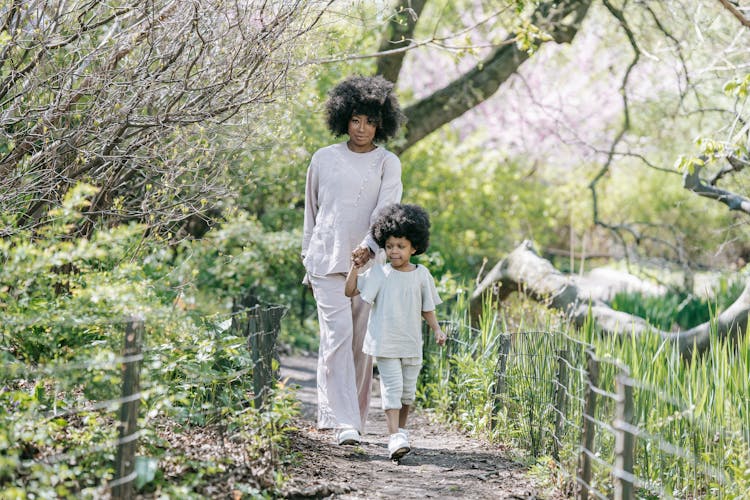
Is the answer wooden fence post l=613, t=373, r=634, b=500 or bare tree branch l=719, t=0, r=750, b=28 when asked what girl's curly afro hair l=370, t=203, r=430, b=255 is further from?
bare tree branch l=719, t=0, r=750, b=28

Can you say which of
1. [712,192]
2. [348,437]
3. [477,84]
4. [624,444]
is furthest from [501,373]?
[477,84]

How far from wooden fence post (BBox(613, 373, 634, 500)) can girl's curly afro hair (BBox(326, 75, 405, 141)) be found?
2.59m

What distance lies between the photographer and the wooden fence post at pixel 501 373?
18.4ft

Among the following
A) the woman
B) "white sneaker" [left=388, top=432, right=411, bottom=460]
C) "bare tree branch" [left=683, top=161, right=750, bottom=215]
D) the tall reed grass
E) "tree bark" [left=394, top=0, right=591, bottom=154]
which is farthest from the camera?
"tree bark" [left=394, top=0, right=591, bottom=154]

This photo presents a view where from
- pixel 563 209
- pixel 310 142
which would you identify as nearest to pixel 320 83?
pixel 310 142

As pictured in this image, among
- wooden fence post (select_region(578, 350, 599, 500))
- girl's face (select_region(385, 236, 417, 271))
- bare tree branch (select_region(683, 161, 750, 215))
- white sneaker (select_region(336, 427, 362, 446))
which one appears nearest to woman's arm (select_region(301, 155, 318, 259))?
girl's face (select_region(385, 236, 417, 271))

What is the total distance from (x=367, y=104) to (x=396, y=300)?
1186 millimetres

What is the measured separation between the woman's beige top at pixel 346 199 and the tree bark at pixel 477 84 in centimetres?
402

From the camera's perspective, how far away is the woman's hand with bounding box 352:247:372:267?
16.6ft

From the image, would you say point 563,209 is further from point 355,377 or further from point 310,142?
point 355,377

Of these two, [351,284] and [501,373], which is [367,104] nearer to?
[351,284]

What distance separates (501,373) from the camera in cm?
562

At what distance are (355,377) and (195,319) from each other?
3.21ft

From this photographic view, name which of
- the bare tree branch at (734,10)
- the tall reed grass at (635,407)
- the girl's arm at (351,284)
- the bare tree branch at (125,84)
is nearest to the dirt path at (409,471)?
the tall reed grass at (635,407)
